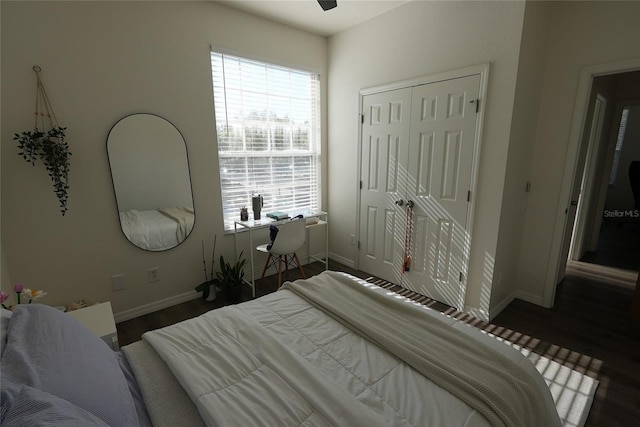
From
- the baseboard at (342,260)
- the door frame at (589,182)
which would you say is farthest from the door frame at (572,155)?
the baseboard at (342,260)

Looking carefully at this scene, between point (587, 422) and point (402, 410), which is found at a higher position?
point (402, 410)

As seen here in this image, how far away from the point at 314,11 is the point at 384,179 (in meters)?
1.80

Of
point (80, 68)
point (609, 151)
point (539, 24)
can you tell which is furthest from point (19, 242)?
point (609, 151)

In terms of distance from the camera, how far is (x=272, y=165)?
11.2ft

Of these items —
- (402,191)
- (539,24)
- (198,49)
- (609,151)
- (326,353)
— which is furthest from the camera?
(609,151)

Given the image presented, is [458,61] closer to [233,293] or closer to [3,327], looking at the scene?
[233,293]

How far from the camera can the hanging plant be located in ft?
6.56

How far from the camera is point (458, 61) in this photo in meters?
2.50

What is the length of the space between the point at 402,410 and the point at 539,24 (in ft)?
9.59

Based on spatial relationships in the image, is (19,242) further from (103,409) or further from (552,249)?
(552,249)

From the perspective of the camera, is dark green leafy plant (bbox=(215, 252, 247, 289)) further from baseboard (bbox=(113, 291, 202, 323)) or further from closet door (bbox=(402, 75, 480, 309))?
closet door (bbox=(402, 75, 480, 309))

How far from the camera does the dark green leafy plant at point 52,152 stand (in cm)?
199

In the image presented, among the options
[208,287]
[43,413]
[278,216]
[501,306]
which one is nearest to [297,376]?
[43,413]

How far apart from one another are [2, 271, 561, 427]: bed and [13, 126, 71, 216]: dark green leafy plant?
1289 mm
